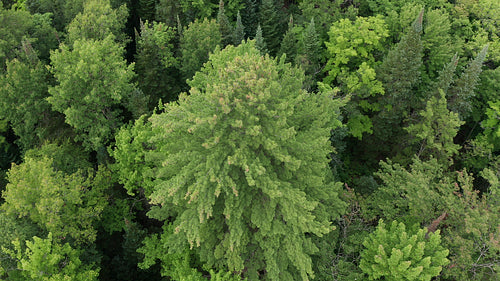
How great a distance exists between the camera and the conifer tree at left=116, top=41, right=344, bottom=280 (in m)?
13.1

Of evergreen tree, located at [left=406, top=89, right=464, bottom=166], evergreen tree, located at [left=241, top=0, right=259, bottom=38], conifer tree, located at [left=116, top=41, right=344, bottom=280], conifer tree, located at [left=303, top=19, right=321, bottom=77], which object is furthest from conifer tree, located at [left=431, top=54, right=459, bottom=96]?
evergreen tree, located at [left=241, top=0, right=259, bottom=38]

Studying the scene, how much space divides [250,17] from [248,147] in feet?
87.9

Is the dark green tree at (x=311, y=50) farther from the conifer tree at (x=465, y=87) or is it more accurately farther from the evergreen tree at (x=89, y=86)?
the evergreen tree at (x=89, y=86)

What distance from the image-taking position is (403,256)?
47.9 ft

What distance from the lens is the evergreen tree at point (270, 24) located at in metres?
32.9

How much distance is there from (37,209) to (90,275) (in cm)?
542

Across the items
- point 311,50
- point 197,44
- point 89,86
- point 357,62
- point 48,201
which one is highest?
point 311,50

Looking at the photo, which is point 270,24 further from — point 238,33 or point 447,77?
point 447,77

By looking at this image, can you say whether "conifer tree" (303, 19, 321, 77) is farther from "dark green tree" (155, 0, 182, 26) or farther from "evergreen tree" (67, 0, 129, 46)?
"evergreen tree" (67, 0, 129, 46)

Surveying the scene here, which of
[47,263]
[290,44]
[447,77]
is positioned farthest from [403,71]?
[47,263]

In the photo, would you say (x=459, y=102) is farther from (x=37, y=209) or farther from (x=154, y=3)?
(x=154, y=3)

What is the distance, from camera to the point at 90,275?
59.1 feet

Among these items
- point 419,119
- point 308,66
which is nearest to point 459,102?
point 419,119

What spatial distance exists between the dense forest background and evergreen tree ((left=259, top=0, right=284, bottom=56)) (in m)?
0.20
